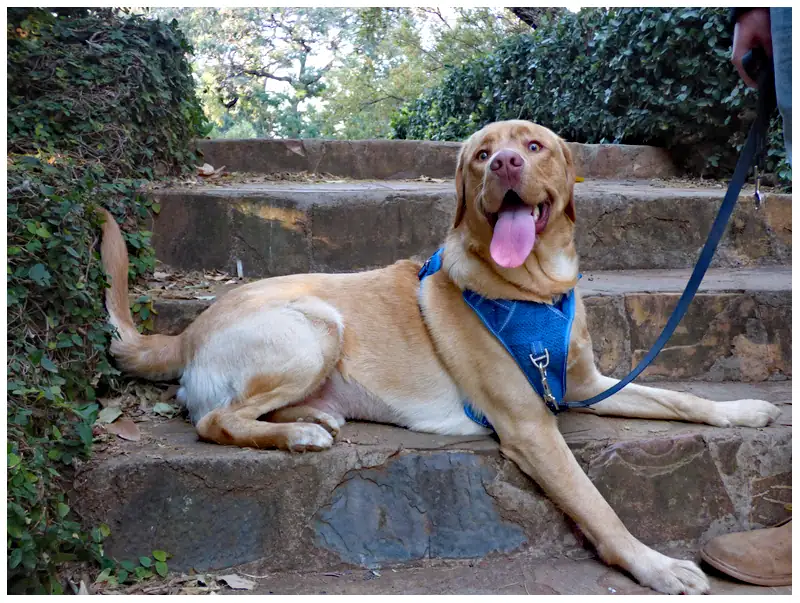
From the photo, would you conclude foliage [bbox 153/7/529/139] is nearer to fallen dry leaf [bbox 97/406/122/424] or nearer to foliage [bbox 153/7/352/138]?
foliage [bbox 153/7/352/138]

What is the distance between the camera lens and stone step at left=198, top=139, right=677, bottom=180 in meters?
6.59

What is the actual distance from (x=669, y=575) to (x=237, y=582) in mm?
1522

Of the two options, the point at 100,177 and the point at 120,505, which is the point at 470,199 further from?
the point at 100,177

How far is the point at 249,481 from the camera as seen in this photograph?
101 inches

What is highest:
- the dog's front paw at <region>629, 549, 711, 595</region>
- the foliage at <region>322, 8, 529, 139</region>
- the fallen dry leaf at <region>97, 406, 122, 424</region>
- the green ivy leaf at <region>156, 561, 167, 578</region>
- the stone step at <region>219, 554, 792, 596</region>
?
the foliage at <region>322, 8, 529, 139</region>

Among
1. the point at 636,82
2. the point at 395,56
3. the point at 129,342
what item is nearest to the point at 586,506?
the point at 129,342

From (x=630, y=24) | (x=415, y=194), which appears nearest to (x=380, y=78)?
(x=630, y=24)

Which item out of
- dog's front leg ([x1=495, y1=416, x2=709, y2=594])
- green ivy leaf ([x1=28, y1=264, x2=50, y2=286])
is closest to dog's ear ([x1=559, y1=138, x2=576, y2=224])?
dog's front leg ([x1=495, y1=416, x2=709, y2=594])

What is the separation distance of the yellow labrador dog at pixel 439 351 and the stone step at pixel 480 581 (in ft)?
0.36

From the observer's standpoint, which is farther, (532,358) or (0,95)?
(532,358)

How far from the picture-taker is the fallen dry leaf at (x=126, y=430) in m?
2.77

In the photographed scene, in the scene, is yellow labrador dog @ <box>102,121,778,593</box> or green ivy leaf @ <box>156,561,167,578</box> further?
yellow labrador dog @ <box>102,121,778,593</box>

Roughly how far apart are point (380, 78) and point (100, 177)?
20310mm

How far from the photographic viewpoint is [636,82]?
22.8ft
